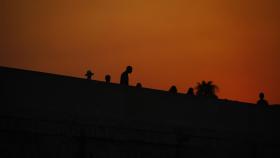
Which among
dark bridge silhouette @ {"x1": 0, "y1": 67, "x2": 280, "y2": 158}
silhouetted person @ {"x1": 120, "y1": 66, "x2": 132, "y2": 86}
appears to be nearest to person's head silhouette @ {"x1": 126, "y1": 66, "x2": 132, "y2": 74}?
silhouetted person @ {"x1": 120, "y1": 66, "x2": 132, "y2": 86}

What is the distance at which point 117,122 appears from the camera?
1121 inches

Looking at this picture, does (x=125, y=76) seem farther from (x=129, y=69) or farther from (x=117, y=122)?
(x=117, y=122)

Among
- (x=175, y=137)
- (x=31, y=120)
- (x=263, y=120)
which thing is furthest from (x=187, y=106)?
(x=31, y=120)

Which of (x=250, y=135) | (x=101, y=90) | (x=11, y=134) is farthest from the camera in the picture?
(x=250, y=135)

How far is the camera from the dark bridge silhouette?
27.2m

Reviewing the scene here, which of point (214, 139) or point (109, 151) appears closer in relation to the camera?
point (109, 151)

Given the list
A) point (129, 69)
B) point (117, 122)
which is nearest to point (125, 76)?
point (129, 69)

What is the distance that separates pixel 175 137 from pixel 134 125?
1.71 meters

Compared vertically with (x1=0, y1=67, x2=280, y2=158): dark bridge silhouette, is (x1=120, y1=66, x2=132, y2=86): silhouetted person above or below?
above

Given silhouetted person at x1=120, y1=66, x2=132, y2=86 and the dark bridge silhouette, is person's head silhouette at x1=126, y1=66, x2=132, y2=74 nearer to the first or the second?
silhouetted person at x1=120, y1=66, x2=132, y2=86

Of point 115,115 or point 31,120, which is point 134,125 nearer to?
point 115,115

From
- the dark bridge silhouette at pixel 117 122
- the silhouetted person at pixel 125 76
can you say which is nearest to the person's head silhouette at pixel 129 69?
the silhouetted person at pixel 125 76

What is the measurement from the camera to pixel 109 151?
28.5 meters

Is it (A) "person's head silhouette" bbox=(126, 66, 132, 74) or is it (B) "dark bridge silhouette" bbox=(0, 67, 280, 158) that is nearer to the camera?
(B) "dark bridge silhouette" bbox=(0, 67, 280, 158)
